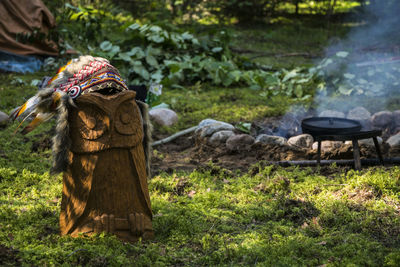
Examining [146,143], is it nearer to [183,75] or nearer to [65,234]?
[65,234]

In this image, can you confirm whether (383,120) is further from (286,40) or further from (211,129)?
(286,40)

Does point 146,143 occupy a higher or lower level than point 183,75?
higher

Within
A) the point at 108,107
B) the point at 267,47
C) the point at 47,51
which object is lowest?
the point at 267,47

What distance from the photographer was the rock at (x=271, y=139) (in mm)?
5638

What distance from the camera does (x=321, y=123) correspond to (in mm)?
5797

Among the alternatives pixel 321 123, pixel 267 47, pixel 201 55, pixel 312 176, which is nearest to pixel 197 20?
pixel 267 47

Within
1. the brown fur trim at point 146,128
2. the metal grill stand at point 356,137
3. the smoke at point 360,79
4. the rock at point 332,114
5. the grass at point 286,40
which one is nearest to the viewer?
the brown fur trim at point 146,128

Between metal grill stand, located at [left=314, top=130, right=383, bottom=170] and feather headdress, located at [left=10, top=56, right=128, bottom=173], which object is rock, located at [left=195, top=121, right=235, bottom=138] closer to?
metal grill stand, located at [left=314, top=130, right=383, bottom=170]

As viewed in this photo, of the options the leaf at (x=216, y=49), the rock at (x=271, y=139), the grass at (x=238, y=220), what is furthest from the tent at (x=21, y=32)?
the rock at (x=271, y=139)

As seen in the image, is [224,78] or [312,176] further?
[224,78]

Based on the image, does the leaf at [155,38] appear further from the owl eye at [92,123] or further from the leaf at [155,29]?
the owl eye at [92,123]

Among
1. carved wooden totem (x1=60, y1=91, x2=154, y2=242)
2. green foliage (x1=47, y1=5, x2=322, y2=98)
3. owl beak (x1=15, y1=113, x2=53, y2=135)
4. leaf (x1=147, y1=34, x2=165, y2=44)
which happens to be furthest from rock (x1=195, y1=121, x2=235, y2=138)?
leaf (x1=147, y1=34, x2=165, y2=44)

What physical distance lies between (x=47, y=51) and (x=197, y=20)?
22.0 feet

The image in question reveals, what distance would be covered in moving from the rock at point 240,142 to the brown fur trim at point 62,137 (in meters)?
2.80
